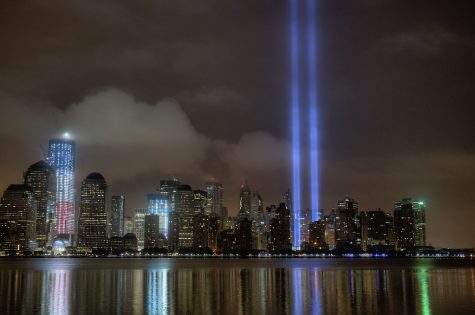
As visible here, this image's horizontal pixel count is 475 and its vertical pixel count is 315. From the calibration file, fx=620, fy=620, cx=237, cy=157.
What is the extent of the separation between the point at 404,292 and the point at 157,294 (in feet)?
102

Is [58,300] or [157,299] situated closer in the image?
Answer: [58,300]

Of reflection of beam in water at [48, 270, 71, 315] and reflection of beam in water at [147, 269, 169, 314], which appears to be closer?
reflection of beam in water at [147, 269, 169, 314]

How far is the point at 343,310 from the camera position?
189ft

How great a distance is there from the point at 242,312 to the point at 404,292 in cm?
3097

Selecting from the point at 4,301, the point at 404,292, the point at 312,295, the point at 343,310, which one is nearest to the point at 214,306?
the point at 343,310

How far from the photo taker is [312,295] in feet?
Result: 243

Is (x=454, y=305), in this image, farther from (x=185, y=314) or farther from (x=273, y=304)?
(x=185, y=314)

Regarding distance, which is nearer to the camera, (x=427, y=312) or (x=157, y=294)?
(x=427, y=312)

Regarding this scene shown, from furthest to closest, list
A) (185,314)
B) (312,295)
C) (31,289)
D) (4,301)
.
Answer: (31,289) → (312,295) → (4,301) → (185,314)

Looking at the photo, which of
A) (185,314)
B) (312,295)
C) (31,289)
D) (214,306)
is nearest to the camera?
(185,314)

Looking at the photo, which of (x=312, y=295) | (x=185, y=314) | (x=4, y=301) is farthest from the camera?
(x=312, y=295)

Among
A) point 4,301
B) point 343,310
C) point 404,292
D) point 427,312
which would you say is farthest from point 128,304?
point 404,292

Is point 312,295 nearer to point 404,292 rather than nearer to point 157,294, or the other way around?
point 404,292

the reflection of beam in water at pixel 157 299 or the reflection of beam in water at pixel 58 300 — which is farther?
the reflection of beam in water at pixel 58 300
